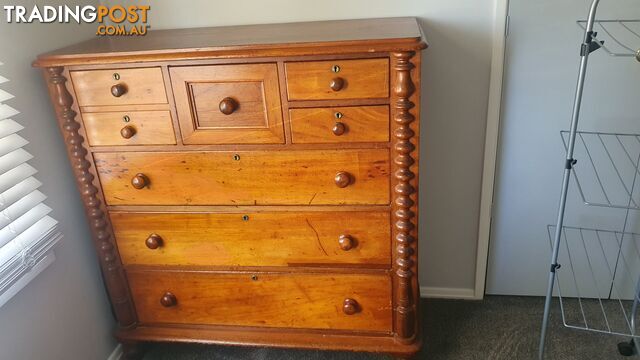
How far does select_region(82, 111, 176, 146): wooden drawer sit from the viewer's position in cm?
161

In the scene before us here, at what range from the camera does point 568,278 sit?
2.15 meters

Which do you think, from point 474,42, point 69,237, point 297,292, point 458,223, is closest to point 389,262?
point 297,292

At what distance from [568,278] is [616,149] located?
1.85ft

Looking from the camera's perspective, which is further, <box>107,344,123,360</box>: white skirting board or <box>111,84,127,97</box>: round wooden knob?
<box>107,344,123,360</box>: white skirting board

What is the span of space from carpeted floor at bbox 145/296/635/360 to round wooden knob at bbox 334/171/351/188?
0.77 m

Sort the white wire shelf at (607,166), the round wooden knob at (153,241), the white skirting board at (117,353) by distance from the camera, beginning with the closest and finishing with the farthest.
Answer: the round wooden knob at (153,241) → the white wire shelf at (607,166) → the white skirting board at (117,353)

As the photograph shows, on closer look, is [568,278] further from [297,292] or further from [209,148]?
[209,148]

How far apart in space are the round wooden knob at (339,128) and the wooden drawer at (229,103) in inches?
6.3

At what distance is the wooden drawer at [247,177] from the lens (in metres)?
1.60

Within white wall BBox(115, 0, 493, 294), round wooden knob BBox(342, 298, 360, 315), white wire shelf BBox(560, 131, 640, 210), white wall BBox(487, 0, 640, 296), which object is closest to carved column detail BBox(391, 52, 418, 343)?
round wooden knob BBox(342, 298, 360, 315)

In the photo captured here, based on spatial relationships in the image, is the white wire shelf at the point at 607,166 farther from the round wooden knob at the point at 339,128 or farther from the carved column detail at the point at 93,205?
the carved column detail at the point at 93,205

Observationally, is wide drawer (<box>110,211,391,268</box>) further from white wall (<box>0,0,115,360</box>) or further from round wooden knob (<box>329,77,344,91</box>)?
round wooden knob (<box>329,77,344,91</box>)

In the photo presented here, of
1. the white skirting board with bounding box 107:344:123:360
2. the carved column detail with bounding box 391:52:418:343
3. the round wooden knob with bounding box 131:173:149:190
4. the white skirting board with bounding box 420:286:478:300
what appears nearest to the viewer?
the carved column detail with bounding box 391:52:418:343

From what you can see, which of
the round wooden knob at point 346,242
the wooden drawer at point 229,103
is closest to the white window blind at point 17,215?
the wooden drawer at point 229,103
